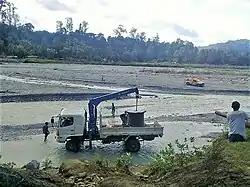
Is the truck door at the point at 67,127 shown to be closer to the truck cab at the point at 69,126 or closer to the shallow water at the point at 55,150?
the truck cab at the point at 69,126

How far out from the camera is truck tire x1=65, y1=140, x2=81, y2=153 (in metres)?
21.4

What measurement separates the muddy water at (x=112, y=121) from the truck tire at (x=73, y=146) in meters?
0.27

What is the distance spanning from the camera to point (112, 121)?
27109mm

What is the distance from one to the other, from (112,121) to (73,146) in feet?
19.5

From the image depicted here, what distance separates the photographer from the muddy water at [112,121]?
20.8 metres

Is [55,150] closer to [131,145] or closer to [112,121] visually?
[131,145]

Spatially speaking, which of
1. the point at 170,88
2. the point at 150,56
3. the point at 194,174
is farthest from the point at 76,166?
the point at 150,56

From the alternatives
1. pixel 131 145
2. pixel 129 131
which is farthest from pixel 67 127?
pixel 131 145

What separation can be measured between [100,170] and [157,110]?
28992 millimetres

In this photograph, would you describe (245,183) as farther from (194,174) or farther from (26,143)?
(26,143)

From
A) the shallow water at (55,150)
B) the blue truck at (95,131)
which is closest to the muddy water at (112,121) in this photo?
the shallow water at (55,150)

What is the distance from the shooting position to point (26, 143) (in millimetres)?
23031

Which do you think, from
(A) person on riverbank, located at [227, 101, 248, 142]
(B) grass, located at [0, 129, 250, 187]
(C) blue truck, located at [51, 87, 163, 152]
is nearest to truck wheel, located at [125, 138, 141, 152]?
(C) blue truck, located at [51, 87, 163, 152]

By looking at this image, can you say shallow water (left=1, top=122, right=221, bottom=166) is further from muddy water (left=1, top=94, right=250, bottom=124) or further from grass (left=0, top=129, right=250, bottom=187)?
grass (left=0, top=129, right=250, bottom=187)
